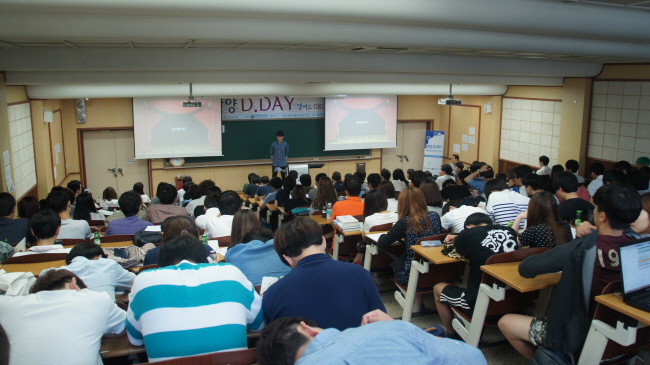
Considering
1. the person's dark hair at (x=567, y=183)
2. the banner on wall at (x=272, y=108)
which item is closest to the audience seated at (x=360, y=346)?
the person's dark hair at (x=567, y=183)

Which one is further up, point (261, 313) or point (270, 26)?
point (270, 26)

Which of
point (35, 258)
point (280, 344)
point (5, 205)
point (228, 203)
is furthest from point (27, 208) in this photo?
point (280, 344)

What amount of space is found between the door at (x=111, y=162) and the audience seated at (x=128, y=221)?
6.42 meters

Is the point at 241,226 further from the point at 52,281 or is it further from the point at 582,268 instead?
the point at 582,268

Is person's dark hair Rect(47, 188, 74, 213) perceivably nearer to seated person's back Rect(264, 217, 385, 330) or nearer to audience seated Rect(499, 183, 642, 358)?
seated person's back Rect(264, 217, 385, 330)

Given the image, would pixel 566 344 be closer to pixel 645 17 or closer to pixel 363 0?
pixel 363 0

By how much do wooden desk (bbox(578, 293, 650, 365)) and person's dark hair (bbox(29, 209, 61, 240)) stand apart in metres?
4.06

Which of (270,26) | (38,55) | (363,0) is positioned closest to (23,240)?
(38,55)

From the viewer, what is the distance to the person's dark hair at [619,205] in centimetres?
280

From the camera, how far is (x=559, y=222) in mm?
3727

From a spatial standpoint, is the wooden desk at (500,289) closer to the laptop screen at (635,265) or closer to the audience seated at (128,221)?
the laptop screen at (635,265)

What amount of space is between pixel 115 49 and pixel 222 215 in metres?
2.74

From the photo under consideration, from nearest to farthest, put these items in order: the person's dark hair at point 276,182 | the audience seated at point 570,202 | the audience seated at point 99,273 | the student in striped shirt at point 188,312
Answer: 1. the student in striped shirt at point 188,312
2. the audience seated at point 99,273
3. the audience seated at point 570,202
4. the person's dark hair at point 276,182

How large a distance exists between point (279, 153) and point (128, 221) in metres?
6.46
